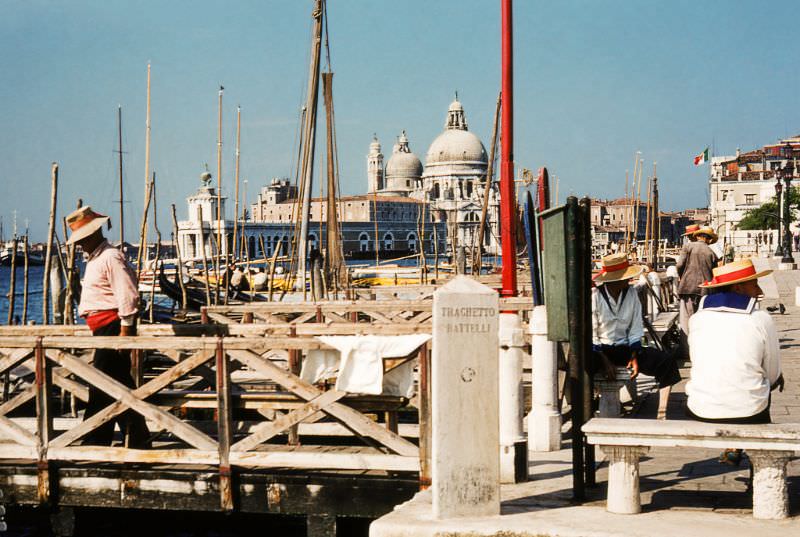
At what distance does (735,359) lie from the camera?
17.5 ft

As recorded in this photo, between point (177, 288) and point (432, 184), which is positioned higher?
point (432, 184)

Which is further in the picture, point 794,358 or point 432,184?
point 432,184

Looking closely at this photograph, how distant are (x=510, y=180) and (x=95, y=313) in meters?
3.16

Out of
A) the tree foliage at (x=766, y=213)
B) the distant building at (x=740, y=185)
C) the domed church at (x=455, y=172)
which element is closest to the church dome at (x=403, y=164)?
the domed church at (x=455, y=172)

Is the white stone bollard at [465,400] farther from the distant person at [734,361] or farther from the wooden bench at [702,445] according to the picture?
the distant person at [734,361]

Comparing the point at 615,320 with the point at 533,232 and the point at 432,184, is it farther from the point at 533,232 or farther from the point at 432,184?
the point at 432,184

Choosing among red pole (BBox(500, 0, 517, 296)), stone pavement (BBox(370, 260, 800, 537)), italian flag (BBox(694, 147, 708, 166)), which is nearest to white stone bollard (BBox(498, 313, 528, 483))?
stone pavement (BBox(370, 260, 800, 537))

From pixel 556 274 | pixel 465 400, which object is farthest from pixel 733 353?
pixel 465 400

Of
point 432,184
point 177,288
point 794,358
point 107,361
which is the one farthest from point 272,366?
point 432,184

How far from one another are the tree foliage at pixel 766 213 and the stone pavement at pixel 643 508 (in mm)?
69470

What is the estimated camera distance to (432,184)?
174m

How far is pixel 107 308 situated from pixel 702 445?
416 cm

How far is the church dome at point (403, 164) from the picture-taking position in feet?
625

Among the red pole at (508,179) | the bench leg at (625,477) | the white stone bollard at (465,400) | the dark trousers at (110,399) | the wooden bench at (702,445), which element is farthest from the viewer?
the red pole at (508,179)
